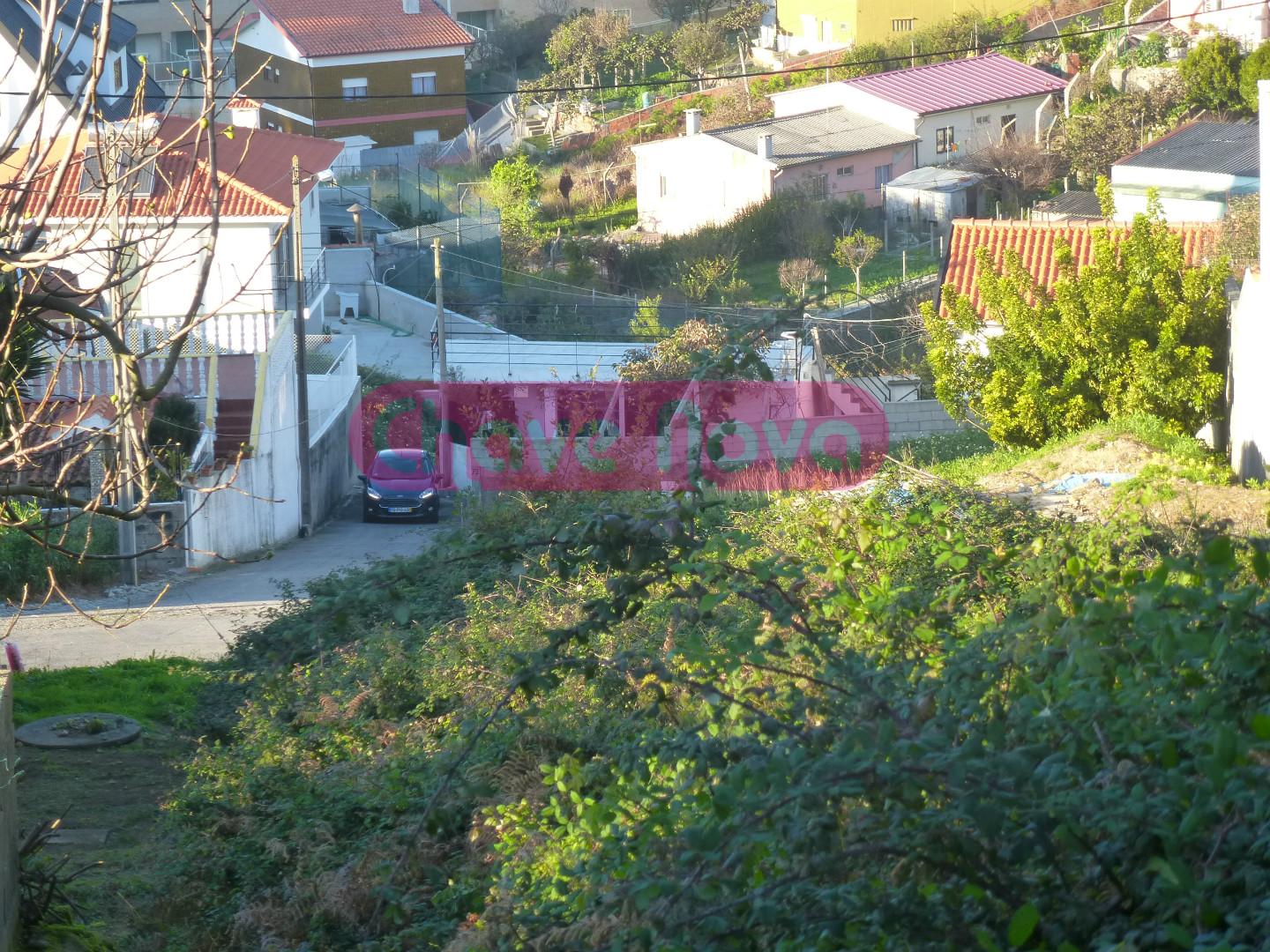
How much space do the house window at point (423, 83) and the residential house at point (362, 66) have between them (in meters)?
0.04

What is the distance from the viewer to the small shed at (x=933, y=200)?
40.2 meters

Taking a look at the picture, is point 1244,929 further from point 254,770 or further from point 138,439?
point 254,770

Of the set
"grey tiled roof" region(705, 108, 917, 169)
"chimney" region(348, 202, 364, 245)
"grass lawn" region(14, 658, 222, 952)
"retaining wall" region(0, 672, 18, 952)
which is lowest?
"grass lawn" region(14, 658, 222, 952)

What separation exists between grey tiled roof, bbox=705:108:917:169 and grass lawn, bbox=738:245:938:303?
3.76 m

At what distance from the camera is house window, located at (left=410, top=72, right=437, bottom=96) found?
56.0m

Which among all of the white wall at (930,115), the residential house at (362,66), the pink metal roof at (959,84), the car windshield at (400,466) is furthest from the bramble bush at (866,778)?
the residential house at (362,66)

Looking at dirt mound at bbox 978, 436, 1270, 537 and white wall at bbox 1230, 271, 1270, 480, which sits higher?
white wall at bbox 1230, 271, 1270, 480

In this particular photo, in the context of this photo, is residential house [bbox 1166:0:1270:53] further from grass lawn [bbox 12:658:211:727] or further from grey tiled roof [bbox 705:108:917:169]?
grass lawn [bbox 12:658:211:727]

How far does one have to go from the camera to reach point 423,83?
56188 millimetres

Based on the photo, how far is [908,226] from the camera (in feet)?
135

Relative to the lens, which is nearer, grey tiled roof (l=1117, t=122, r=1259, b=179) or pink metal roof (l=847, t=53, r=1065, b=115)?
grey tiled roof (l=1117, t=122, r=1259, b=179)

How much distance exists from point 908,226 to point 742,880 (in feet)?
130

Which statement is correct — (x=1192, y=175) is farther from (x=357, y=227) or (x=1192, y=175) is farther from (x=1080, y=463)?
(x=357, y=227)

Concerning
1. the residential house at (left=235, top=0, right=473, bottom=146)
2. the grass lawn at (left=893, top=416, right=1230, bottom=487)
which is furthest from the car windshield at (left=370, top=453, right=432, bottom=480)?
the residential house at (left=235, top=0, right=473, bottom=146)
